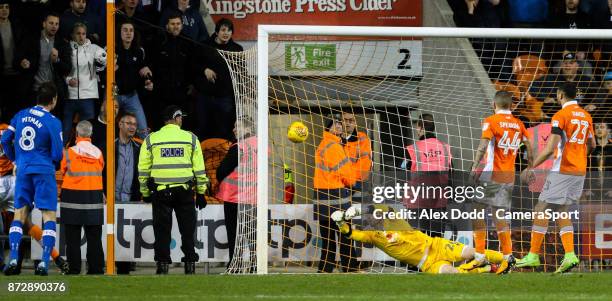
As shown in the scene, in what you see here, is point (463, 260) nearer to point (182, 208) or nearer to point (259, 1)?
point (182, 208)

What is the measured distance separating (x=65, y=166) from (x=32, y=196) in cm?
87

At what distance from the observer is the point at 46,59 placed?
15992mm

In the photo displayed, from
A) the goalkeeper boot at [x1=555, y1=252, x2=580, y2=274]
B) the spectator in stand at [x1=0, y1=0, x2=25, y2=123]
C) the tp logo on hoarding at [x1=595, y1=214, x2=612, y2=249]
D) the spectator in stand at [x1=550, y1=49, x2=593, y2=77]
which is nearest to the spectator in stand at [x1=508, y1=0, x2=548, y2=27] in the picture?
the spectator in stand at [x1=550, y1=49, x2=593, y2=77]

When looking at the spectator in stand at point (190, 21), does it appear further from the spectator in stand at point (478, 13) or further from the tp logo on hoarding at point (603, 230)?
the tp logo on hoarding at point (603, 230)

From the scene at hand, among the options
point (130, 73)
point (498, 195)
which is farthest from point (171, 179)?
point (498, 195)

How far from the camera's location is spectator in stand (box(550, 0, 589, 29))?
17.3 m

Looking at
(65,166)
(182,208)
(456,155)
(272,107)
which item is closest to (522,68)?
(456,155)

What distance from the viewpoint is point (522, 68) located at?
1538 centimetres

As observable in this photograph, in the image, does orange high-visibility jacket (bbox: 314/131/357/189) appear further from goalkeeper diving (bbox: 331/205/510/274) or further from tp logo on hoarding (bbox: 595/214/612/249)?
tp logo on hoarding (bbox: 595/214/612/249)

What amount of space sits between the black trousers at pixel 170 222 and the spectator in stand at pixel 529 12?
6.28m

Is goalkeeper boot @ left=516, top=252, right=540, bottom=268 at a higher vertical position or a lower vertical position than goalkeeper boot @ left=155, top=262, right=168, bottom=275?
higher

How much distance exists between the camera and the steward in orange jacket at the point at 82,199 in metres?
13.2

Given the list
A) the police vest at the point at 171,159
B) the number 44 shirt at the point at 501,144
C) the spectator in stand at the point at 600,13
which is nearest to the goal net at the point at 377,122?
the number 44 shirt at the point at 501,144

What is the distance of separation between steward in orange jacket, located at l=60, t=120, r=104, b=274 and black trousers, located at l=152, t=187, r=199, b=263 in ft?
1.95
